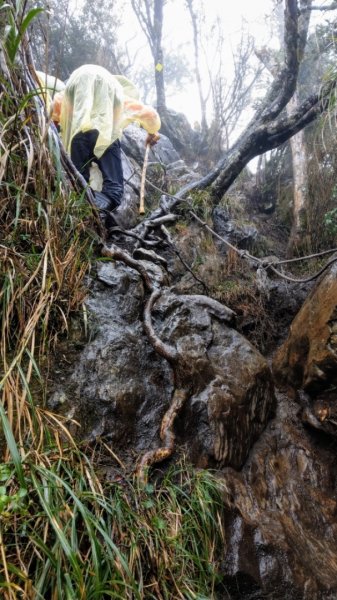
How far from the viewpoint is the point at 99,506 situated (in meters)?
1.33

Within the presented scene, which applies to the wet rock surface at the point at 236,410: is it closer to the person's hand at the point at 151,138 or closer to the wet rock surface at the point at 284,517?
the wet rock surface at the point at 284,517

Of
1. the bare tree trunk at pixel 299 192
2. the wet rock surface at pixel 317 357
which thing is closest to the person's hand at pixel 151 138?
the bare tree trunk at pixel 299 192

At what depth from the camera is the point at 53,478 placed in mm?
1205

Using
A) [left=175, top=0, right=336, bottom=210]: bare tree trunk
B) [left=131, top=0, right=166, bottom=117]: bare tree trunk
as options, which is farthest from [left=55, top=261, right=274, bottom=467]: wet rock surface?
[left=131, top=0, right=166, bottom=117]: bare tree trunk

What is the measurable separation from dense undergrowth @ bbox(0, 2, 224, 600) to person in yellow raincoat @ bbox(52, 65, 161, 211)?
0.92 m

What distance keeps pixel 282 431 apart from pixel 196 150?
8722 millimetres

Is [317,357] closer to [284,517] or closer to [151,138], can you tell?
[284,517]

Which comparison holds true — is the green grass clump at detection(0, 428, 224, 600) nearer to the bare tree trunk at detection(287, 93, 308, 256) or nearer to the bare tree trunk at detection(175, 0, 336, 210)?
the bare tree trunk at detection(287, 93, 308, 256)

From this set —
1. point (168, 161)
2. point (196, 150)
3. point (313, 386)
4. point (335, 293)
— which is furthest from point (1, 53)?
Result: point (196, 150)

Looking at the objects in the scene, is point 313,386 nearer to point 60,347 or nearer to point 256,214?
point 60,347

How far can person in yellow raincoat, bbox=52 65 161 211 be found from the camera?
2.94 meters

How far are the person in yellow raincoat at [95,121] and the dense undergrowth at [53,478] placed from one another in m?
0.92

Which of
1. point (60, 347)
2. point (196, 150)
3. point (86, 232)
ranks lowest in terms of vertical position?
point (60, 347)

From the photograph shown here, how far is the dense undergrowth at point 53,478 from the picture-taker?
3.53 feet
